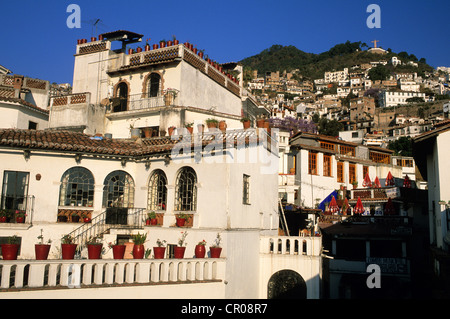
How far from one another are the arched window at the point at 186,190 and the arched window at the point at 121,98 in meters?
9.87

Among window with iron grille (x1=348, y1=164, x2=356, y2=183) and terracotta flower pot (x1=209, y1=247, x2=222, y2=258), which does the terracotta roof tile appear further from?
window with iron grille (x1=348, y1=164, x2=356, y2=183)

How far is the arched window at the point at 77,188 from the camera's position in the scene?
60.4 feet

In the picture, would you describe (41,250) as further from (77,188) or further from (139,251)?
(77,188)

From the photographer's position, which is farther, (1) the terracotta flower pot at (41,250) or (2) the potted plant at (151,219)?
(2) the potted plant at (151,219)

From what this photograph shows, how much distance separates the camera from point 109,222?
62.2ft

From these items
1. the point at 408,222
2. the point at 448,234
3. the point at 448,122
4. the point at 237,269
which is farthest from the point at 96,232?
the point at 408,222

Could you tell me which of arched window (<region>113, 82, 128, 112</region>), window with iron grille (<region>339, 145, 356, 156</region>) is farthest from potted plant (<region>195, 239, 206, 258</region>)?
window with iron grille (<region>339, 145, 356, 156</region>)

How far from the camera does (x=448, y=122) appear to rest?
1908 centimetres

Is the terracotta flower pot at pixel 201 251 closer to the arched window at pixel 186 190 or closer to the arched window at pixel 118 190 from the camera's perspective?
the arched window at pixel 186 190

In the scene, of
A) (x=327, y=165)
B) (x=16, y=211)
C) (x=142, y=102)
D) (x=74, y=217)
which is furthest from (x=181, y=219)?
(x=327, y=165)

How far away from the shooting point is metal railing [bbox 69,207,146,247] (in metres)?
18.0

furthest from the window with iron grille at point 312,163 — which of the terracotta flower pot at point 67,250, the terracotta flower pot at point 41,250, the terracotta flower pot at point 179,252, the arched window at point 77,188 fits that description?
the terracotta flower pot at point 41,250

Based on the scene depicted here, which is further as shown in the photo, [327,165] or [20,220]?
[327,165]

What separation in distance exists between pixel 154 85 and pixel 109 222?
10287 millimetres
